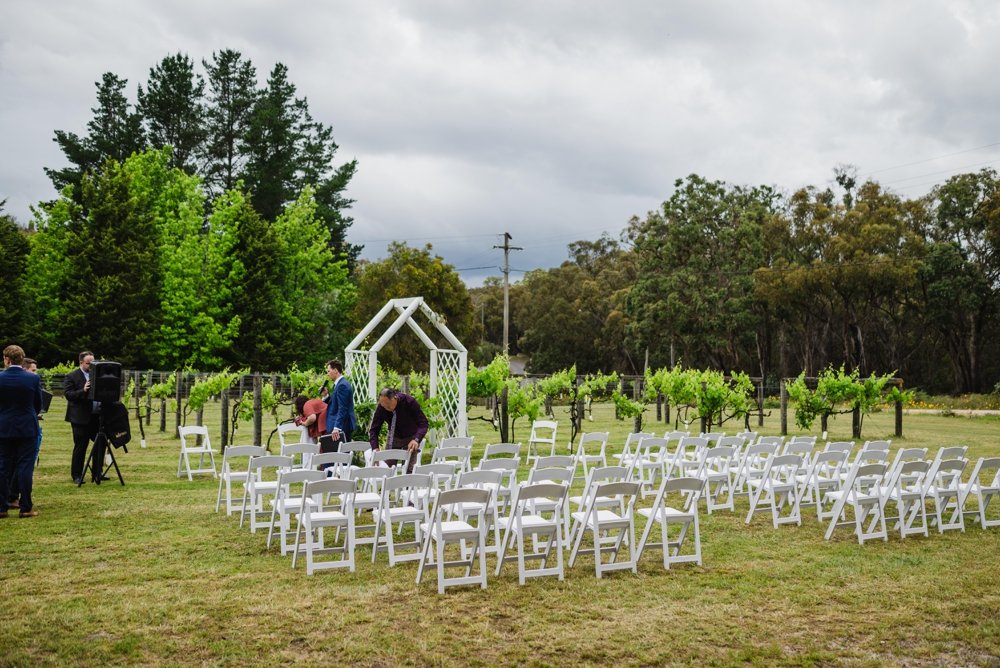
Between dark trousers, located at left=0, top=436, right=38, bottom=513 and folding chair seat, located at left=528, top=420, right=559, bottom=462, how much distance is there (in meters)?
5.16

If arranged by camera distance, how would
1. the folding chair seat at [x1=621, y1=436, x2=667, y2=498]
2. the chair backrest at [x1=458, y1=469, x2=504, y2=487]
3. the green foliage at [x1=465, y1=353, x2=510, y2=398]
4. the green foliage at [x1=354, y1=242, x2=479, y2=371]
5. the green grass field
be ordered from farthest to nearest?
the green foliage at [x1=354, y1=242, x2=479, y2=371] < the green foliage at [x1=465, y1=353, x2=510, y2=398] < the folding chair seat at [x1=621, y1=436, x2=667, y2=498] < the chair backrest at [x1=458, y1=469, x2=504, y2=487] < the green grass field

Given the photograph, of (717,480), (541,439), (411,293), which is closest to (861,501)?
(717,480)

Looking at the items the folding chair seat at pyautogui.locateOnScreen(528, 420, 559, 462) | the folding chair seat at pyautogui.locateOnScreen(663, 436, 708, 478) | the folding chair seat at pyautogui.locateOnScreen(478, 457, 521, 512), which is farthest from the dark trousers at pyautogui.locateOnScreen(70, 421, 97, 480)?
the folding chair seat at pyautogui.locateOnScreen(663, 436, 708, 478)

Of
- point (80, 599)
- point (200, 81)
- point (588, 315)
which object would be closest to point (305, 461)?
point (80, 599)

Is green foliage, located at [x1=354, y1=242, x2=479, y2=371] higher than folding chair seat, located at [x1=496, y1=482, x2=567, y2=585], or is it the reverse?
green foliage, located at [x1=354, y1=242, x2=479, y2=371]

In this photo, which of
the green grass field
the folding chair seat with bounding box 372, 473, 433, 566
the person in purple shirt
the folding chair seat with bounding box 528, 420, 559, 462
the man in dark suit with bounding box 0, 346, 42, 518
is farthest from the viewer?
the folding chair seat with bounding box 528, 420, 559, 462

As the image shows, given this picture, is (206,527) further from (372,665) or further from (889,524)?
(889,524)

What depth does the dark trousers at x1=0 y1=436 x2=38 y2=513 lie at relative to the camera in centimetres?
820

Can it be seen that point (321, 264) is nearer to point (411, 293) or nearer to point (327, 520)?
point (411, 293)

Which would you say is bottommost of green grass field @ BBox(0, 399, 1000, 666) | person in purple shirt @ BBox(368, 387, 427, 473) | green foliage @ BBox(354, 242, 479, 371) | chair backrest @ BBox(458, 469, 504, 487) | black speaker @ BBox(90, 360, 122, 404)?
green grass field @ BBox(0, 399, 1000, 666)

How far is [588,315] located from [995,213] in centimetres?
2520

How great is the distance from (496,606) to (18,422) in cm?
549

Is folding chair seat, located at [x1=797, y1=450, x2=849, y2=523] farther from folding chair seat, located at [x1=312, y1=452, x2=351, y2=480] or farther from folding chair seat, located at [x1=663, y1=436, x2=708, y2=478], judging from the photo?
folding chair seat, located at [x1=312, y1=452, x2=351, y2=480]

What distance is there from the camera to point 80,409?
396 inches
